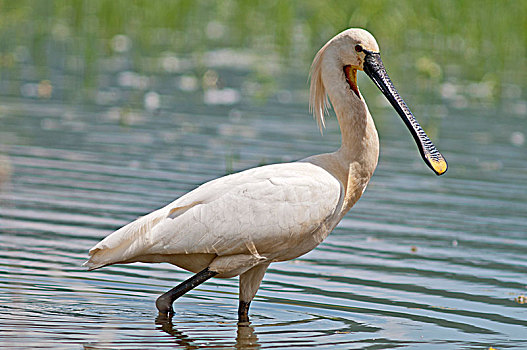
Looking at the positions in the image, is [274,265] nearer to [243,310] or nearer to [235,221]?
[243,310]

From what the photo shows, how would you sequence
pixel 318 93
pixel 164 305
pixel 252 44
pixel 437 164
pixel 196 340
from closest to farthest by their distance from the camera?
pixel 196 340 → pixel 164 305 → pixel 437 164 → pixel 318 93 → pixel 252 44

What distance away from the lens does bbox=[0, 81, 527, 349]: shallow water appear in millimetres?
6441

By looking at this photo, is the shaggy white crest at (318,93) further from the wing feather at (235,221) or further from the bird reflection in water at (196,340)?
the bird reflection in water at (196,340)

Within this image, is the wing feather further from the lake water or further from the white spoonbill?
the lake water

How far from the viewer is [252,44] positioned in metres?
20.7

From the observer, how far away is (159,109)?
13.8 m

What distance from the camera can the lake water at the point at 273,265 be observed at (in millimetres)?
6461

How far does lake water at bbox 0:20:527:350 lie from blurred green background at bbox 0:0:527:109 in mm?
1004

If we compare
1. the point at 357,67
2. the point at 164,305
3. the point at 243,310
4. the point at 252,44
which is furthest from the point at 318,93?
the point at 252,44

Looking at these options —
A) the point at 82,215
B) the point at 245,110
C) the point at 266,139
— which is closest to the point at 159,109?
the point at 245,110

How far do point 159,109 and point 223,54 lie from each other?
5333 mm

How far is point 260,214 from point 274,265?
1791mm

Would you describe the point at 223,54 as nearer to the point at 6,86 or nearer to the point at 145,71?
the point at 145,71

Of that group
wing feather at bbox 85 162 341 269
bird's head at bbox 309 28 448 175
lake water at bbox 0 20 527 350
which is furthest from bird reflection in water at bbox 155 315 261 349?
bird's head at bbox 309 28 448 175
